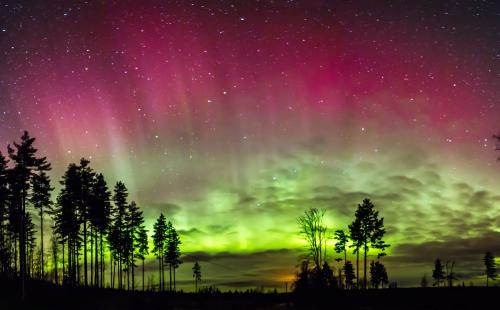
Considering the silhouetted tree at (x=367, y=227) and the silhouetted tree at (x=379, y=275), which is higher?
the silhouetted tree at (x=367, y=227)

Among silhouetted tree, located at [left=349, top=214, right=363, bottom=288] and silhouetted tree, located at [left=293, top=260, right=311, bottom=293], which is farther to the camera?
silhouetted tree, located at [left=349, top=214, right=363, bottom=288]

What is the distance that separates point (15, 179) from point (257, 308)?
30929 mm

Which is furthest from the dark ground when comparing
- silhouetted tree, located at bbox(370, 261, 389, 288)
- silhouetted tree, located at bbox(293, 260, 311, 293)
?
silhouetted tree, located at bbox(370, 261, 389, 288)

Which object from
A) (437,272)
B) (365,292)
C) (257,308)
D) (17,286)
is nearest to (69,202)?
(17,286)

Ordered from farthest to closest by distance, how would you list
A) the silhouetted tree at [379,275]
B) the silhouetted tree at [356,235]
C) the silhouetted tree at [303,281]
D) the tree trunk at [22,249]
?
the silhouetted tree at [379,275] → the silhouetted tree at [356,235] → the silhouetted tree at [303,281] → the tree trunk at [22,249]

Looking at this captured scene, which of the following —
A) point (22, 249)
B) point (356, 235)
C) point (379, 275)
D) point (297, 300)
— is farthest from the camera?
point (379, 275)

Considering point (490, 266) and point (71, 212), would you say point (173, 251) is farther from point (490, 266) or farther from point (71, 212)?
point (490, 266)

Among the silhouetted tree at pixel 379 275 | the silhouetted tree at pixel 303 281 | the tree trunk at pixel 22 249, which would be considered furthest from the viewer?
the silhouetted tree at pixel 379 275

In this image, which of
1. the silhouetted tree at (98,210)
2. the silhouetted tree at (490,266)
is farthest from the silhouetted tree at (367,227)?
the silhouetted tree at (490,266)

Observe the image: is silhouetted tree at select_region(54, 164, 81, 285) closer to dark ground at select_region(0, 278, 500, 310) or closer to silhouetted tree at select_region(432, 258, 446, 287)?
dark ground at select_region(0, 278, 500, 310)

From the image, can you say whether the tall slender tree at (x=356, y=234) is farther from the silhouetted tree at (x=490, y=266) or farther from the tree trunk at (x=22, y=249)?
the silhouetted tree at (x=490, y=266)

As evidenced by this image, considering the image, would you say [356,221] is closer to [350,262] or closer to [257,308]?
[257,308]

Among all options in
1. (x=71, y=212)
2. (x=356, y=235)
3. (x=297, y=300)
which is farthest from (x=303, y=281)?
(x=71, y=212)

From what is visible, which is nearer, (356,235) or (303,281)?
(303,281)
